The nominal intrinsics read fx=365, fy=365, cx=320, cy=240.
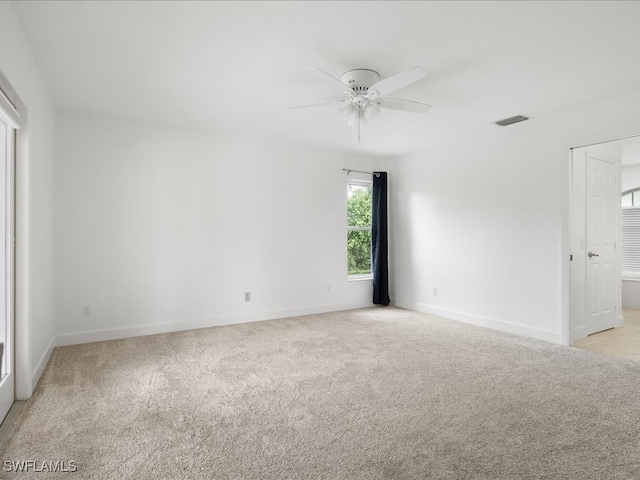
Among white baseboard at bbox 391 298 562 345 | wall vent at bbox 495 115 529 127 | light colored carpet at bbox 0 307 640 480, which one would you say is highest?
wall vent at bbox 495 115 529 127

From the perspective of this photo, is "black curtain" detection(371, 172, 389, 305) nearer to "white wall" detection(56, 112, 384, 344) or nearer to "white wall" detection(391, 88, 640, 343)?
"white wall" detection(391, 88, 640, 343)

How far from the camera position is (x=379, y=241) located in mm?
5914

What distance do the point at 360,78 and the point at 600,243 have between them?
375 cm

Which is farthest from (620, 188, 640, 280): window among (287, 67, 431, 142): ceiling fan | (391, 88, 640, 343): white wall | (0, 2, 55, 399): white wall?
(0, 2, 55, 399): white wall

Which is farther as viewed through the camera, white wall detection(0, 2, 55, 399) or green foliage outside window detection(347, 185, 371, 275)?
green foliage outside window detection(347, 185, 371, 275)

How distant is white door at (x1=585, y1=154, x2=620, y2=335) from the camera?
14.2ft

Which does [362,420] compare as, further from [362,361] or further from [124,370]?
[124,370]

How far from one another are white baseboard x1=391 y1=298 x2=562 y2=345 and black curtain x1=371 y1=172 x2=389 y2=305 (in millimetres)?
357

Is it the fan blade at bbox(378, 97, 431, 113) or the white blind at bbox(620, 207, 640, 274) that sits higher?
the fan blade at bbox(378, 97, 431, 113)

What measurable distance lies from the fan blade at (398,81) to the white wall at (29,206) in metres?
2.28

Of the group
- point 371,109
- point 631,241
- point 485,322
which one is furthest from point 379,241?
point 631,241

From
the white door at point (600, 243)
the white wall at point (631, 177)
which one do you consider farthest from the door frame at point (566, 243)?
the white wall at point (631, 177)

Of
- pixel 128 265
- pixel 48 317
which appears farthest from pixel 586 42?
pixel 48 317

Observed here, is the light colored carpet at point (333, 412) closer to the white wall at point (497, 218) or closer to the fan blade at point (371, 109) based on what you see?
the white wall at point (497, 218)
